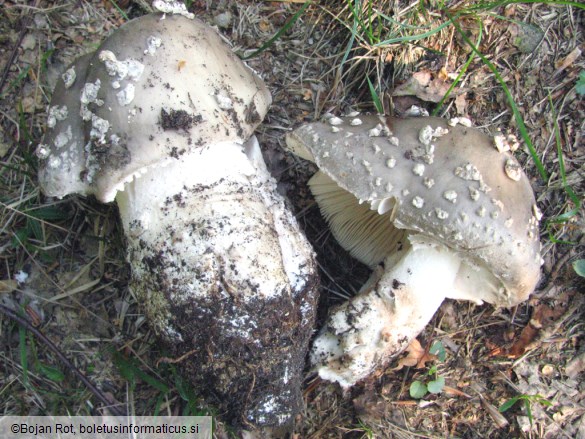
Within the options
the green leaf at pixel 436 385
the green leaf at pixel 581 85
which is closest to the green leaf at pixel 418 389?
the green leaf at pixel 436 385

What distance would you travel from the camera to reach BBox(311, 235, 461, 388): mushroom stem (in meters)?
2.72

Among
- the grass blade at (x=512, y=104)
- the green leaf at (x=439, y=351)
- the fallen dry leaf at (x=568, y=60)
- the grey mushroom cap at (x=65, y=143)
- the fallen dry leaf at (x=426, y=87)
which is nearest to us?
the grey mushroom cap at (x=65, y=143)

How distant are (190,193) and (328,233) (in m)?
1.20

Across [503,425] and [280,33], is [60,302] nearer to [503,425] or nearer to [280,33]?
[280,33]

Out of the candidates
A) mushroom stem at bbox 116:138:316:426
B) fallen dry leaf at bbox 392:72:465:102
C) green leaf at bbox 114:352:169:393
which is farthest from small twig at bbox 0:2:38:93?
fallen dry leaf at bbox 392:72:465:102

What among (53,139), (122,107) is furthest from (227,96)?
(53,139)

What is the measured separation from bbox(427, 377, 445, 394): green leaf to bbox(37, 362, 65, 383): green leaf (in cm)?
226

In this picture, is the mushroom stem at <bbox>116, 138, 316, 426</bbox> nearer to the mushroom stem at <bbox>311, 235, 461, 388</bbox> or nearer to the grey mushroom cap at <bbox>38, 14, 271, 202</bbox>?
the grey mushroom cap at <bbox>38, 14, 271, 202</bbox>

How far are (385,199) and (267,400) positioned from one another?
122 cm

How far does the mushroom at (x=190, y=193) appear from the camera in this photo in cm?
235

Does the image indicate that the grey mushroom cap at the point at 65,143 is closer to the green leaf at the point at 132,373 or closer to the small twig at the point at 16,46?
the small twig at the point at 16,46

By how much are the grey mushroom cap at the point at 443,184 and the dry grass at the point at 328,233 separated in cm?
70

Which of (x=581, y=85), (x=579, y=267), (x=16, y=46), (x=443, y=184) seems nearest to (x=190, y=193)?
(x=443, y=184)

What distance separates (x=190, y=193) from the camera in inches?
96.3
